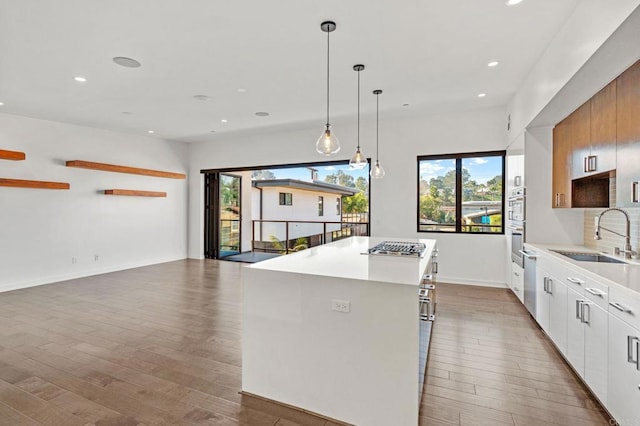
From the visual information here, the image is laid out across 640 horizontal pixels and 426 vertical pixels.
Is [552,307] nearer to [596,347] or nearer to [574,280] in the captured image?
[574,280]

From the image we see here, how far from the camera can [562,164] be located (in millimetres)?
3820

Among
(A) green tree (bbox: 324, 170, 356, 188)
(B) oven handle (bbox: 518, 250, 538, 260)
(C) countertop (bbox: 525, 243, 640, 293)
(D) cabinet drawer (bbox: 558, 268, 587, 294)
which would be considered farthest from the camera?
(A) green tree (bbox: 324, 170, 356, 188)

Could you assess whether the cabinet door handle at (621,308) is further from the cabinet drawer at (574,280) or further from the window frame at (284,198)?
the window frame at (284,198)

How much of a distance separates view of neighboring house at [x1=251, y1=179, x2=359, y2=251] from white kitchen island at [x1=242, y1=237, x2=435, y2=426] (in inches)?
271

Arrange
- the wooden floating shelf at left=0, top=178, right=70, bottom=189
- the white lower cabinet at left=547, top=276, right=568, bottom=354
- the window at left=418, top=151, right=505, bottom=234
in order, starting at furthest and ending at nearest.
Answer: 1. the window at left=418, top=151, right=505, bottom=234
2. the wooden floating shelf at left=0, top=178, right=70, bottom=189
3. the white lower cabinet at left=547, top=276, right=568, bottom=354

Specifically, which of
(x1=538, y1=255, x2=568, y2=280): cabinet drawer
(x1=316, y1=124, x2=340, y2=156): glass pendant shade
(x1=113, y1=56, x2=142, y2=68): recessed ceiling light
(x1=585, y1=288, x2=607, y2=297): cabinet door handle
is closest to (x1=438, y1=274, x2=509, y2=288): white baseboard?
(x1=538, y1=255, x2=568, y2=280): cabinet drawer

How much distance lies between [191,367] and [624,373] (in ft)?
9.93

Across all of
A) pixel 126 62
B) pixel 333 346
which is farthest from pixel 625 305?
pixel 126 62

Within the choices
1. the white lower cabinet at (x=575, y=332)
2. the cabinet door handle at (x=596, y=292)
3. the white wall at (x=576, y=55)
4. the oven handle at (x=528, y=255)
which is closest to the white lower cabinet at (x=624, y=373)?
the cabinet door handle at (x=596, y=292)

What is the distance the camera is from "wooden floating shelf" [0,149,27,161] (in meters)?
5.02

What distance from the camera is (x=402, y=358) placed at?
190cm

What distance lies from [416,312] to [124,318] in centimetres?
369

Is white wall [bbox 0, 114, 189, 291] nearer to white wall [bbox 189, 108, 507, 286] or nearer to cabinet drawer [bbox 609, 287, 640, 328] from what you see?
white wall [bbox 189, 108, 507, 286]

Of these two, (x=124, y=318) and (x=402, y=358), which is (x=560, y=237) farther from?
(x=124, y=318)
